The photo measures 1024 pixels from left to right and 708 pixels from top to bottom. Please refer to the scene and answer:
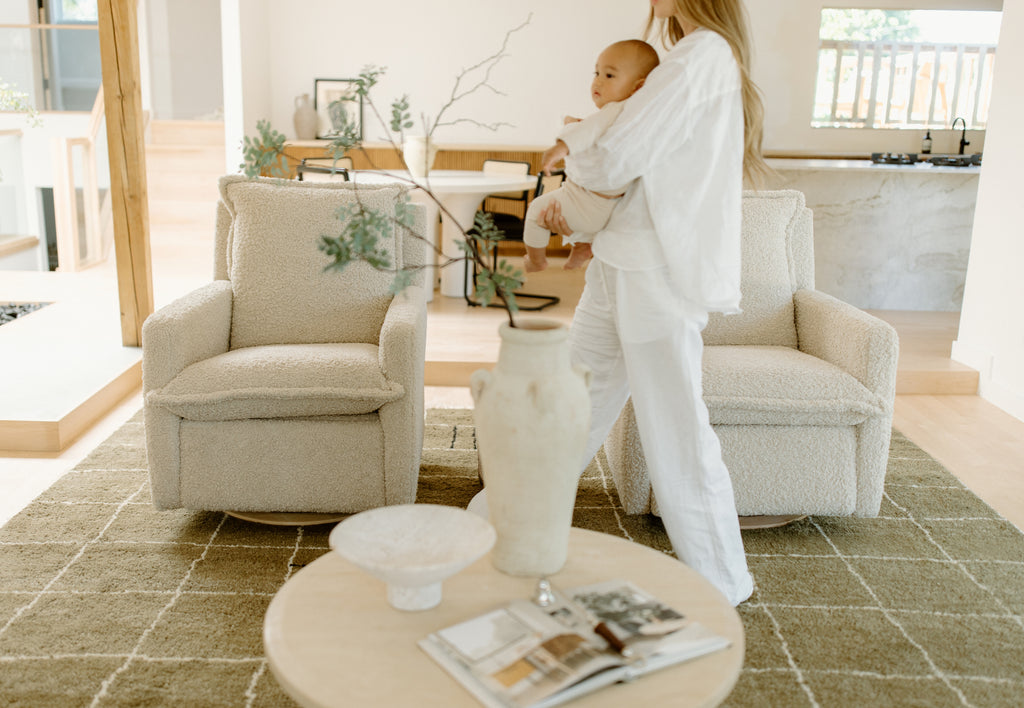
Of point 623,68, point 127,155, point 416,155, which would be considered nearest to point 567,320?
point 416,155

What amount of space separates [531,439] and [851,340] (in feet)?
4.81

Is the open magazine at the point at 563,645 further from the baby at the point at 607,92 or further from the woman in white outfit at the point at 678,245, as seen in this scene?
the baby at the point at 607,92

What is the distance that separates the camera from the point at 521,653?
4.19 feet

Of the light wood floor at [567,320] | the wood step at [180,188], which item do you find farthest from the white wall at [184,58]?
the light wood floor at [567,320]

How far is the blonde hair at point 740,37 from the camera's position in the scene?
1854 mm

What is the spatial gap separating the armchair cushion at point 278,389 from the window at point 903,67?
5859mm

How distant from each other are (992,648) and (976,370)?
2.33 meters

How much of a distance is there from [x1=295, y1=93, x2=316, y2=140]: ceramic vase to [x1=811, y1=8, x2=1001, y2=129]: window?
3.84 metres

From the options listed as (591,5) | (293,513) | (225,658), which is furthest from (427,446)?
(591,5)

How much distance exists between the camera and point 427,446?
3.23 m

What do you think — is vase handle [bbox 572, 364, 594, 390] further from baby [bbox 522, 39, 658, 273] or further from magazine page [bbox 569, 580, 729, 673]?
baby [bbox 522, 39, 658, 273]

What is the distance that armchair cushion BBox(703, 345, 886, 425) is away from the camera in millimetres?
2461

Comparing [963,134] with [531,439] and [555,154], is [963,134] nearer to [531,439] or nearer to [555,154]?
[555,154]

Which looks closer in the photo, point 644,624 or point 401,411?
point 644,624
